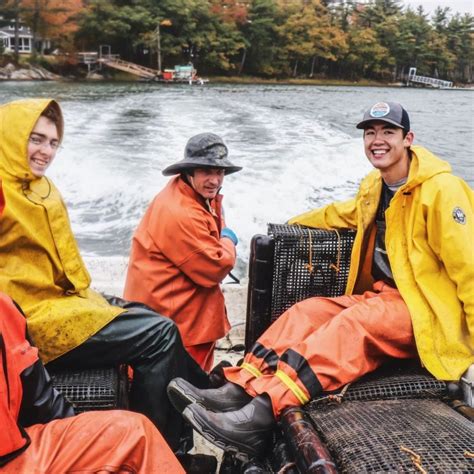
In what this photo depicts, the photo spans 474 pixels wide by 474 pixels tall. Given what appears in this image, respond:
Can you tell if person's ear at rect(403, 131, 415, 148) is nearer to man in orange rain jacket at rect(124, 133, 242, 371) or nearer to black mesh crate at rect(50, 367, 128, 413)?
man in orange rain jacket at rect(124, 133, 242, 371)

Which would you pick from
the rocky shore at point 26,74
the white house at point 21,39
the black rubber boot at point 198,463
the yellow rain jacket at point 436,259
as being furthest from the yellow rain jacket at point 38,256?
the white house at point 21,39

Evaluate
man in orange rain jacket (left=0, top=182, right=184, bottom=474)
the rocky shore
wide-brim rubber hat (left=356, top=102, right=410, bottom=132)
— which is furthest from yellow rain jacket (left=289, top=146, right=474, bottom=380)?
the rocky shore

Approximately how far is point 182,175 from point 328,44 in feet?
200

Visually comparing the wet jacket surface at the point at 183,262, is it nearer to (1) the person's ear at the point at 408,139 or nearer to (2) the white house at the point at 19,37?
(1) the person's ear at the point at 408,139

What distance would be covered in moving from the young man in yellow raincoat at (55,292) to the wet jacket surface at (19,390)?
0.34 m

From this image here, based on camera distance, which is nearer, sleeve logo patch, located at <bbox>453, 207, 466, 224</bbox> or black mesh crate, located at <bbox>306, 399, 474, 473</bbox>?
black mesh crate, located at <bbox>306, 399, 474, 473</bbox>

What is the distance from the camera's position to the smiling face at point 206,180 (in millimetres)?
2764

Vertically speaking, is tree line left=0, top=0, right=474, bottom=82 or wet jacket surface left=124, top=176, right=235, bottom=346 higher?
tree line left=0, top=0, right=474, bottom=82

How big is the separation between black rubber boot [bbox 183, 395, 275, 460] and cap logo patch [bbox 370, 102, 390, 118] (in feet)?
4.23

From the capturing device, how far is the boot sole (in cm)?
199

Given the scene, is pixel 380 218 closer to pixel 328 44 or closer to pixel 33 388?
pixel 33 388

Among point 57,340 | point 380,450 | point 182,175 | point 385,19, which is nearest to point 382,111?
point 182,175

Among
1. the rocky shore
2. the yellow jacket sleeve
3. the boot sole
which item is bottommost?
the rocky shore

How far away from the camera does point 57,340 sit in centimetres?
210
